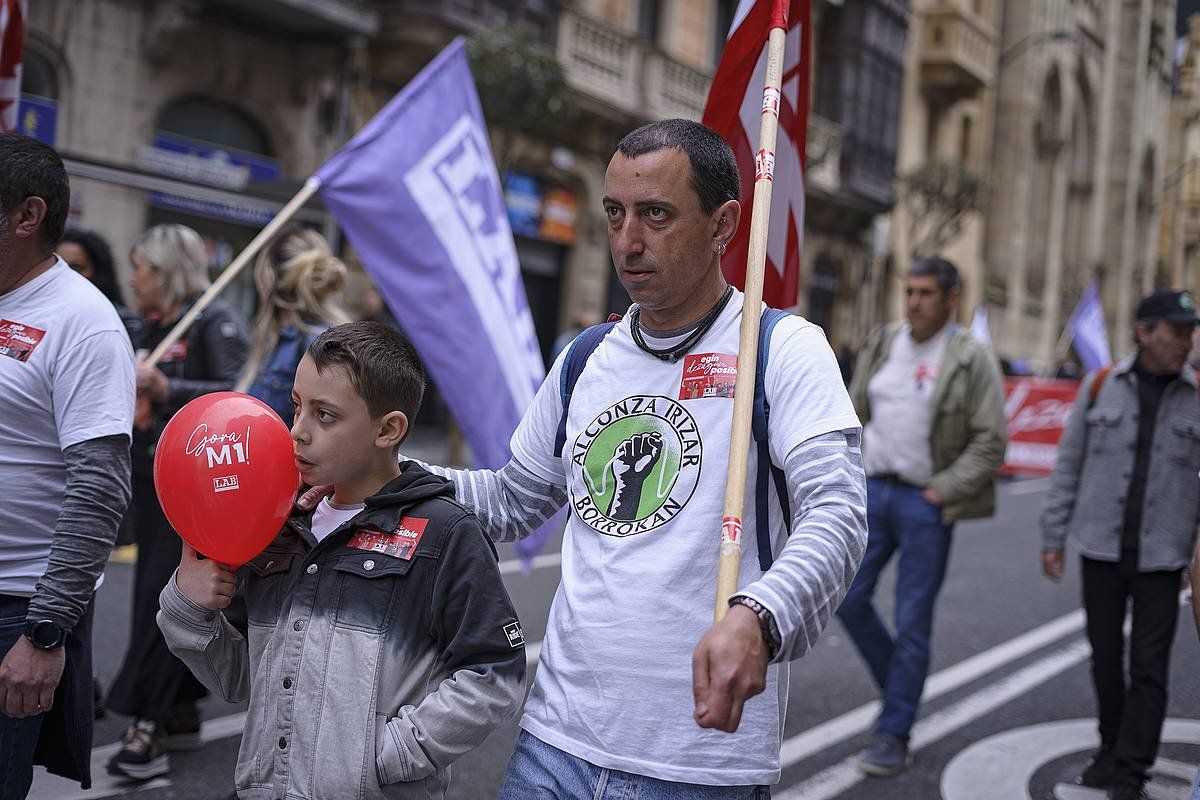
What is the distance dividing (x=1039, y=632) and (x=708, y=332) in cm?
622

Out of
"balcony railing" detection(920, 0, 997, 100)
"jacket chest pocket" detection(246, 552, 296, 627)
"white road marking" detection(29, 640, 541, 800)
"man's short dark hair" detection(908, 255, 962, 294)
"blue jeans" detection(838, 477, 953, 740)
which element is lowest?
"white road marking" detection(29, 640, 541, 800)

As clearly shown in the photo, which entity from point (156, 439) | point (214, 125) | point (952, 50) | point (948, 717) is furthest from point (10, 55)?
point (952, 50)

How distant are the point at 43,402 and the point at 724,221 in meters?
1.53

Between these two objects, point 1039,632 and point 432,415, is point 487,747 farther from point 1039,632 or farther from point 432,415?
point 432,415

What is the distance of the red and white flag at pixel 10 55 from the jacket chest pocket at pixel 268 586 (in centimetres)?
314

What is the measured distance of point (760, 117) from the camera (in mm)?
3186

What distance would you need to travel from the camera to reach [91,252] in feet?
16.1

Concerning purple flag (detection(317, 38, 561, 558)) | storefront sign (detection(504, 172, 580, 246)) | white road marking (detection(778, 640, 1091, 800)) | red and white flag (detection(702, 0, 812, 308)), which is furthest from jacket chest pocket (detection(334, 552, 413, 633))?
storefront sign (detection(504, 172, 580, 246))

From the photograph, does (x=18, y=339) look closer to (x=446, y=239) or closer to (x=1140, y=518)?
(x=446, y=239)

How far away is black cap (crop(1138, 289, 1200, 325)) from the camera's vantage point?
462 cm

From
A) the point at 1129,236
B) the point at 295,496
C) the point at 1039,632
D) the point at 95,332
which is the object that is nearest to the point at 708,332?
the point at 295,496

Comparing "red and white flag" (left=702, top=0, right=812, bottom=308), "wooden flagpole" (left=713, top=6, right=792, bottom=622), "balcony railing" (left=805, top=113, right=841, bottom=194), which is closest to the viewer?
"wooden flagpole" (left=713, top=6, right=792, bottom=622)

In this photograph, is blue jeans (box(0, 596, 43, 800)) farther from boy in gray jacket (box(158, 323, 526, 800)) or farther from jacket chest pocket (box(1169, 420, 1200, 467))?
jacket chest pocket (box(1169, 420, 1200, 467))

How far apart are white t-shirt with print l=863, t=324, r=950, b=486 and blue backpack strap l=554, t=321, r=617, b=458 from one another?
3.01m
